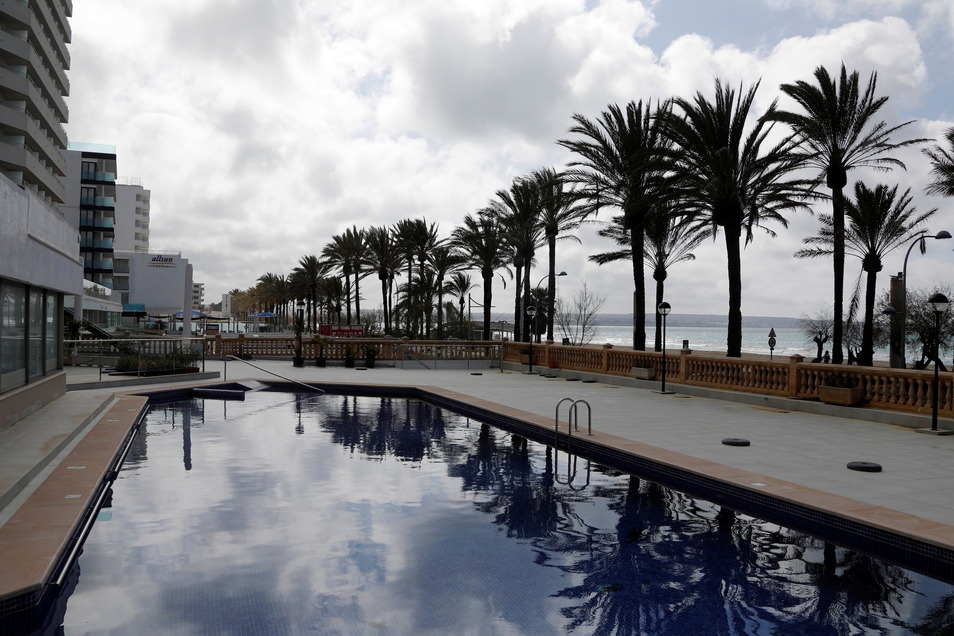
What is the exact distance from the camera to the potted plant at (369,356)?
36.5 metres

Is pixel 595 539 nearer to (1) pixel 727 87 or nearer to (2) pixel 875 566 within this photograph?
(2) pixel 875 566

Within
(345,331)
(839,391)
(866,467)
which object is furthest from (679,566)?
(345,331)

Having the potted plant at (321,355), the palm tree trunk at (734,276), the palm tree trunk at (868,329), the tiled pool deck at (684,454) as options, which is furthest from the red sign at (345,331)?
the palm tree trunk at (868,329)

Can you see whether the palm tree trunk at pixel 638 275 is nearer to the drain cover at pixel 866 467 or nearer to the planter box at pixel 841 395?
the planter box at pixel 841 395

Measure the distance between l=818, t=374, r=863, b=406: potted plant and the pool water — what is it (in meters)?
8.68

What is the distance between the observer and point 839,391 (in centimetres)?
1848

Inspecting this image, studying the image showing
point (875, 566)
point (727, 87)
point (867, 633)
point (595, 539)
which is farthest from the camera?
point (727, 87)

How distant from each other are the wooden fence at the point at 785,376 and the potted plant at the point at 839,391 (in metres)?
0.02

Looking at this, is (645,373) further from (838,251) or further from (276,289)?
(276,289)

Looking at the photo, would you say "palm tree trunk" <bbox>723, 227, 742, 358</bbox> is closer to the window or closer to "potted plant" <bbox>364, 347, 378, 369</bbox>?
"potted plant" <bbox>364, 347, 378, 369</bbox>

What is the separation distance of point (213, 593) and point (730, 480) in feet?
23.5

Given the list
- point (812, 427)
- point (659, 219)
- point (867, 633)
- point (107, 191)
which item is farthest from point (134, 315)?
point (867, 633)

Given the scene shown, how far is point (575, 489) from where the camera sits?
11906 mm

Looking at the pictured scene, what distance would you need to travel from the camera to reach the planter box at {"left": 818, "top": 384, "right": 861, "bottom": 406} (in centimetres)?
1830
